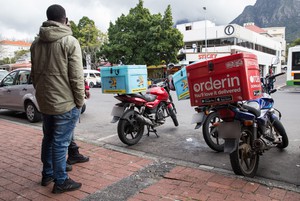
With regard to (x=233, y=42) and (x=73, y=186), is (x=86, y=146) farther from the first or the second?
(x=233, y=42)

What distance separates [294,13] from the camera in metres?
198

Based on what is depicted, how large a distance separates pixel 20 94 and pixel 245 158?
6514 millimetres

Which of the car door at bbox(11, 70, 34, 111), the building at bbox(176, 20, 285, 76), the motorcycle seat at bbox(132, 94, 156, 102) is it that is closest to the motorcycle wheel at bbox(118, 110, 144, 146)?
the motorcycle seat at bbox(132, 94, 156, 102)

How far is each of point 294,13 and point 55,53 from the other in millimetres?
228568

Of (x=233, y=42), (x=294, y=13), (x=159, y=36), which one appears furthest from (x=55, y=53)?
(x=294, y=13)

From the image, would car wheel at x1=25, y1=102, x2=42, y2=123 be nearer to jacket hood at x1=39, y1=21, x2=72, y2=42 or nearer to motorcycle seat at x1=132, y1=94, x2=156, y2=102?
motorcycle seat at x1=132, y1=94, x2=156, y2=102

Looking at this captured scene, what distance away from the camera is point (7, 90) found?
833 centimetres

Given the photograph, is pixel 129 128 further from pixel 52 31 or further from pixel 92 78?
pixel 92 78

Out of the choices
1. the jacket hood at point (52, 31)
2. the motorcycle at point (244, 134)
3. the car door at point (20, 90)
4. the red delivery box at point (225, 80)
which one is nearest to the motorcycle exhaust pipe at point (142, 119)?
the red delivery box at point (225, 80)

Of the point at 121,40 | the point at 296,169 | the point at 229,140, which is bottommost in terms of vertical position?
the point at 296,169

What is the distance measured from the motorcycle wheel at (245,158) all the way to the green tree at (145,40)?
25790 millimetres

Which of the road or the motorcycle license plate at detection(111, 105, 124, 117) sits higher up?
the motorcycle license plate at detection(111, 105, 124, 117)

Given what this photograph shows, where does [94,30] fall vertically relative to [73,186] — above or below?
above

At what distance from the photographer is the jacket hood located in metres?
2.87
